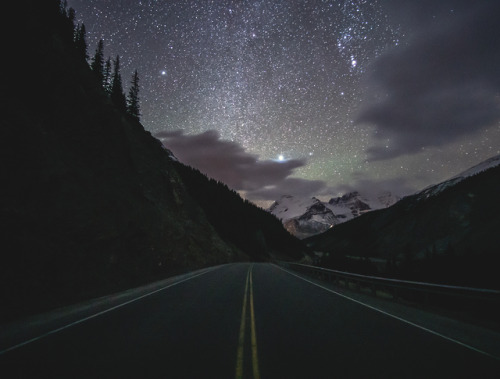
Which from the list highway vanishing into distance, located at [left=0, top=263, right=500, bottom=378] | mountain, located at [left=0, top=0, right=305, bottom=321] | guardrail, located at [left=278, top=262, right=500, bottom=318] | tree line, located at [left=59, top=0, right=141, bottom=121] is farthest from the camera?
tree line, located at [left=59, top=0, right=141, bottom=121]

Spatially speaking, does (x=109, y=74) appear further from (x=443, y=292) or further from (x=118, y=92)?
(x=443, y=292)

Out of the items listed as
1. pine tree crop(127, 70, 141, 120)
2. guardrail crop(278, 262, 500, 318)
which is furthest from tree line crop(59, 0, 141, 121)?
guardrail crop(278, 262, 500, 318)

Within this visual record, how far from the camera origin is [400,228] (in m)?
162

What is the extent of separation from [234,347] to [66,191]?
16207 mm

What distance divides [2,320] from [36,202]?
8.54m

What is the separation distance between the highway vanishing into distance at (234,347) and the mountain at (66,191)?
3061 mm

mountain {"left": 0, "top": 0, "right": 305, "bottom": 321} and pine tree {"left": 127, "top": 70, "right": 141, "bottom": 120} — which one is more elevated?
pine tree {"left": 127, "top": 70, "right": 141, "bottom": 120}

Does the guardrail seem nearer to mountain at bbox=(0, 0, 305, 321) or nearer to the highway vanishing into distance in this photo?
the highway vanishing into distance

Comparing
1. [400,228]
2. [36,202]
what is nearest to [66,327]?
[36,202]

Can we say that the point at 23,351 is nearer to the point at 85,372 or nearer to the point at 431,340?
the point at 85,372

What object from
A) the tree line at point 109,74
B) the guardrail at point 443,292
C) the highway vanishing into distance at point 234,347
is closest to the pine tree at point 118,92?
the tree line at point 109,74

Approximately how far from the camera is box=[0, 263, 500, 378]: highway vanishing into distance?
454cm

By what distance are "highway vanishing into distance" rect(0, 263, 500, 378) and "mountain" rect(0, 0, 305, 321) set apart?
306 centimetres

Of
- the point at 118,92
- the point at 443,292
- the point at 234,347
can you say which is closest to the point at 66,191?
the point at 234,347
